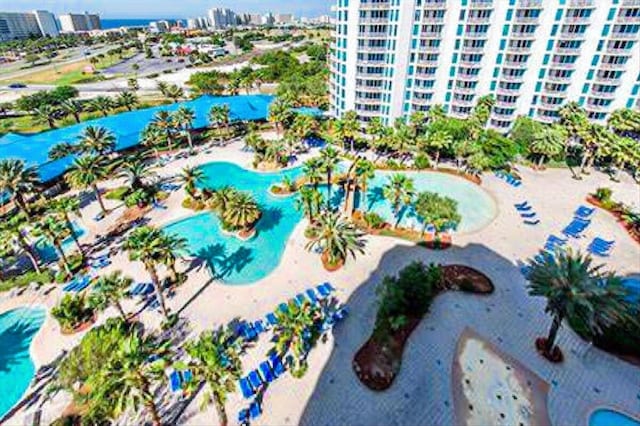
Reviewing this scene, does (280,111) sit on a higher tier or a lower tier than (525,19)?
lower

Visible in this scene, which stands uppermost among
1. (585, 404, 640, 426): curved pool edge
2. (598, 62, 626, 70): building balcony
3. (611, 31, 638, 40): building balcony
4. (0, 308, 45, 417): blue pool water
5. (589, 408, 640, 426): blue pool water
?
(611, 31, 638, 40): building balcony

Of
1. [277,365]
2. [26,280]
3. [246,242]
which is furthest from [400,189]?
[26,280]

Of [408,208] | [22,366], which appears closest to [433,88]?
[408,208]

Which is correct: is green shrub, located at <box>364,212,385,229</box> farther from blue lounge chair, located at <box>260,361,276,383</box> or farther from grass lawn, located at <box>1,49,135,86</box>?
grass lawn, located at <box>1,49,135,86</box>

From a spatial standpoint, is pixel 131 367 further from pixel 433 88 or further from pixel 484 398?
pixel 433 88

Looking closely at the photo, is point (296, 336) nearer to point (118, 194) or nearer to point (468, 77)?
point (118, 194)

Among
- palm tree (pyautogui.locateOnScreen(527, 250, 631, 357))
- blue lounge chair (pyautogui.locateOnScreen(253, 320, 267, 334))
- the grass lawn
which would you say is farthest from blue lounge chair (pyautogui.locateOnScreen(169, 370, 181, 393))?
the grass lawn
